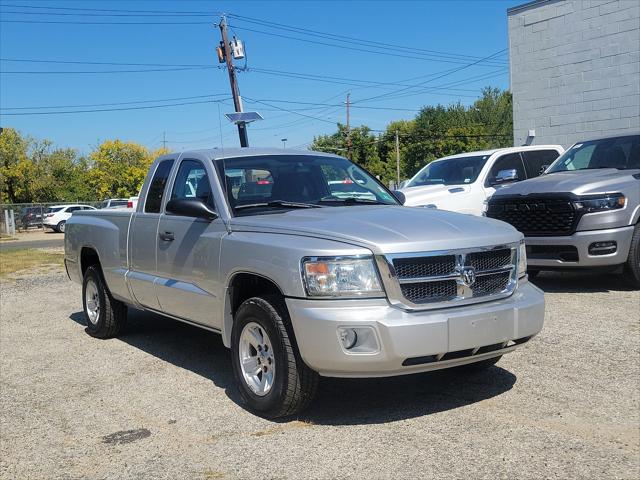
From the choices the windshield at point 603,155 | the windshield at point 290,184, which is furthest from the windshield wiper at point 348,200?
the windshield at point 603,155

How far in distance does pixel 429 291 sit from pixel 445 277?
5.4 inches

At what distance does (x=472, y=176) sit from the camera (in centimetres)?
1112

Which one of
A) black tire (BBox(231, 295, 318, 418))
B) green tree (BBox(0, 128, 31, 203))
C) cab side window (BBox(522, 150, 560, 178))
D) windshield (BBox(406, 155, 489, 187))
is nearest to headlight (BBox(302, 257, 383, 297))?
Answer: black tire (BBox(231, 295, 318, 418))

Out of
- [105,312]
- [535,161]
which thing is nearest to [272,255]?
[105,312]

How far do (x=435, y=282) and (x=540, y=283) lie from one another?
594cm

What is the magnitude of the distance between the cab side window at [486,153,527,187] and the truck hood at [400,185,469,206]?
59 centimetres

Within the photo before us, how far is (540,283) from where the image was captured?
964 centimetres

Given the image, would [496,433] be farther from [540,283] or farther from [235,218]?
[540,283]

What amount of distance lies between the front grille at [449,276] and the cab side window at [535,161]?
7.37 metres

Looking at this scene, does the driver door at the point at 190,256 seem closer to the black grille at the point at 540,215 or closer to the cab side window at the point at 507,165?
the black grille at the point at 540,215

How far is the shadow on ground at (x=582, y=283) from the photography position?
8.80m

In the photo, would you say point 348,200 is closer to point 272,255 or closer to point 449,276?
point 272,255

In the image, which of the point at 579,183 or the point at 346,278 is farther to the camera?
the point at 579,183

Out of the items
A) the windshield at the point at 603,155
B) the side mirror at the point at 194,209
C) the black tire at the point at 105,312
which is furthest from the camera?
the windshield at the point at 603,155
